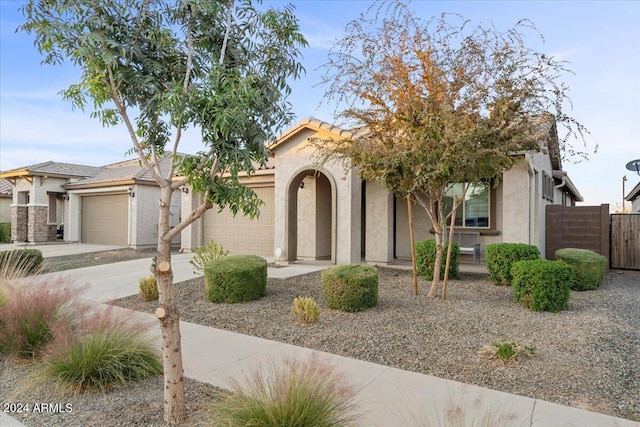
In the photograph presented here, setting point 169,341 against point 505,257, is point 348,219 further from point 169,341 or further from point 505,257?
point 169,341

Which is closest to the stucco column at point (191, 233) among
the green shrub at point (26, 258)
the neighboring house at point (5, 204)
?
the green shrub at point (26, 258)

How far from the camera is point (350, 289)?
6805 mm

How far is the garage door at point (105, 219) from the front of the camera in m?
20.3

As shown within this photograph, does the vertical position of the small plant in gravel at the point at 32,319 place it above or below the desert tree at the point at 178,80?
below

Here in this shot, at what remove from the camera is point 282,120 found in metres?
3.98

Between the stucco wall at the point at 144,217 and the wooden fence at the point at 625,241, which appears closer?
the wooden fence at the point at 625,241

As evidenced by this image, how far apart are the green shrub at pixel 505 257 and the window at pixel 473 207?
3.49m

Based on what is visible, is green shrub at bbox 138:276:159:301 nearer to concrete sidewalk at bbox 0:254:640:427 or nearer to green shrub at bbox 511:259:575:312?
concrete sidewalk at bbox 0:254:640:427

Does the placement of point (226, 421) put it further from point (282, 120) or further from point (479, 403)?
point (282, 120)

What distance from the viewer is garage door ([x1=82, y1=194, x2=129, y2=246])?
20.3m

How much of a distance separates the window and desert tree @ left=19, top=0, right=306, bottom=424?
9970mm

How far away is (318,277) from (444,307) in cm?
400

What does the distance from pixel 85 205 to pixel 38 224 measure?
254cm

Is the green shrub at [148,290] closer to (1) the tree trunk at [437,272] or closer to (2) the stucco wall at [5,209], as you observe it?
(1) the tree trunk at [437,272]
